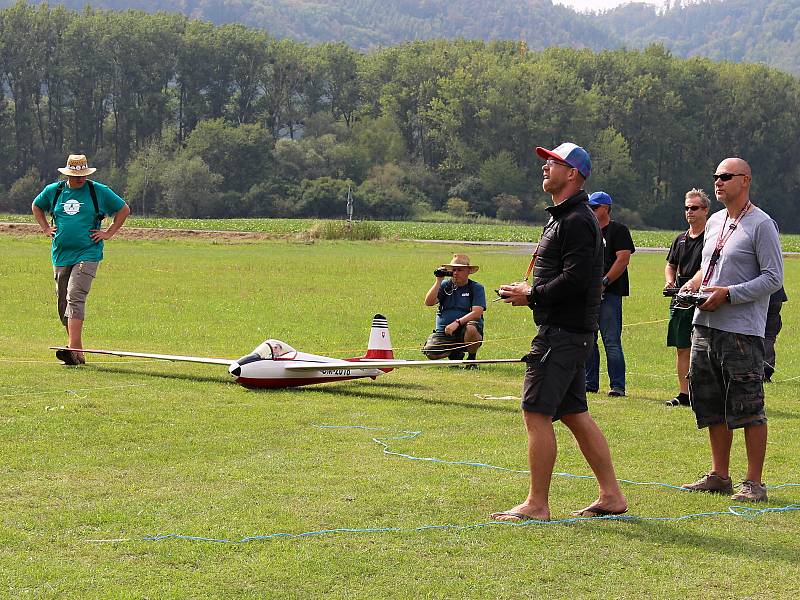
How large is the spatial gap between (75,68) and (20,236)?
8038cm

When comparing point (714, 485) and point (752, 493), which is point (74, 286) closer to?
point (714, 485)

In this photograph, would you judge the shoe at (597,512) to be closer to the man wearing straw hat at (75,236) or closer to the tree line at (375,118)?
the man wearing straw hat at (75,236)

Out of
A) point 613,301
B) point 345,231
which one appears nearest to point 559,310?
point 613,301

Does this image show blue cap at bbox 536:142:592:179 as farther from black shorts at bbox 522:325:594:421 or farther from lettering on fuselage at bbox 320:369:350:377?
lettering on fuselage at bbox 320:369:350:377

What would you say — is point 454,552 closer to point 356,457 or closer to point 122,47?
point 356,457

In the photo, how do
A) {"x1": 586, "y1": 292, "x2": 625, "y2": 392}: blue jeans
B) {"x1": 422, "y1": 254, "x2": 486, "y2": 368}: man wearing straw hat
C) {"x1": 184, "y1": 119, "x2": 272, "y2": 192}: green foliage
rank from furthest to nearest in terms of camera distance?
1. {"x1": 184, "y1": 119, "x2": 272, "y2": 192}: green foliage
2. {"x1": 422, "y1": 254, "x2": 486, "y2": 368}: man wearing straw hat
3. {"x1": 586, "y1": 292, "x2": 625, "y2": 392}: blue jeans

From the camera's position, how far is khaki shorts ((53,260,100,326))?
1206 centimetres

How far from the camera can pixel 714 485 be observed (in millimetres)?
6973

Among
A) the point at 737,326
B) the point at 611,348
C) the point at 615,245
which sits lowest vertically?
the point at 611,348

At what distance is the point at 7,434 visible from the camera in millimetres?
8156

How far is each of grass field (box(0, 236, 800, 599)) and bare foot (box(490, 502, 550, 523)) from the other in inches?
2.8

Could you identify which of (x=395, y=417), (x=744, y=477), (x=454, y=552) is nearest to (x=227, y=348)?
(x=395, y=417)

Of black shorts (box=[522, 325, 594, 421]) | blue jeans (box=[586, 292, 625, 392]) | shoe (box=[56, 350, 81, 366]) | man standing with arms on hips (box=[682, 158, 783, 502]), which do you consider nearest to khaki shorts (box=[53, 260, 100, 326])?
shoe (box=[56, 350, 81, 366])

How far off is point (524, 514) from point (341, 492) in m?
1.19
